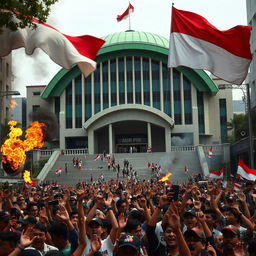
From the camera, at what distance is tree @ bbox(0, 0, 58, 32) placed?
894cm

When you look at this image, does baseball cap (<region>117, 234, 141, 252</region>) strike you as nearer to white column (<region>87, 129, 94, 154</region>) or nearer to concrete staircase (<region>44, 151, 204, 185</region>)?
concrete staircase (<region>44, 151, 204, 185</region>)

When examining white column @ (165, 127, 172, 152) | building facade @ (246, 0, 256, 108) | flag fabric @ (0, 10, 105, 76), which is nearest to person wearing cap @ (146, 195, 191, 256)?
flag fabric @ (0, 10, 105, 76)

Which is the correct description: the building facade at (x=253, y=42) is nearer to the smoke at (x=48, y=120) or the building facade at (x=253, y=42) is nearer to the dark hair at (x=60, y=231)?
the smoke at (x=48, y=120)

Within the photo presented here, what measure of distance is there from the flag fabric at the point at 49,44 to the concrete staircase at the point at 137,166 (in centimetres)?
2297

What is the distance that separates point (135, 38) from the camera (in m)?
55.1

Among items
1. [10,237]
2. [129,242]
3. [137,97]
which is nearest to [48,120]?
[137,97]

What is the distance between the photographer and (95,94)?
176 feet

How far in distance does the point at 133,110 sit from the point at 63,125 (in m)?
10.00

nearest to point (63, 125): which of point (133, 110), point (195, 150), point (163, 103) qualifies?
point (133, 110)

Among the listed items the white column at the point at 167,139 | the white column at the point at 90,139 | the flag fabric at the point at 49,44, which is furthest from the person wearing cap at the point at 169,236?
the white column at the point at 90,139

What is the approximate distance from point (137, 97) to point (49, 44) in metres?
42.5

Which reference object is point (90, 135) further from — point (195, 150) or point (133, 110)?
point (195, 150)

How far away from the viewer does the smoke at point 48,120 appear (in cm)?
5302

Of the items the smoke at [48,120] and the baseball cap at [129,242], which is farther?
the smoke at [48,120]
